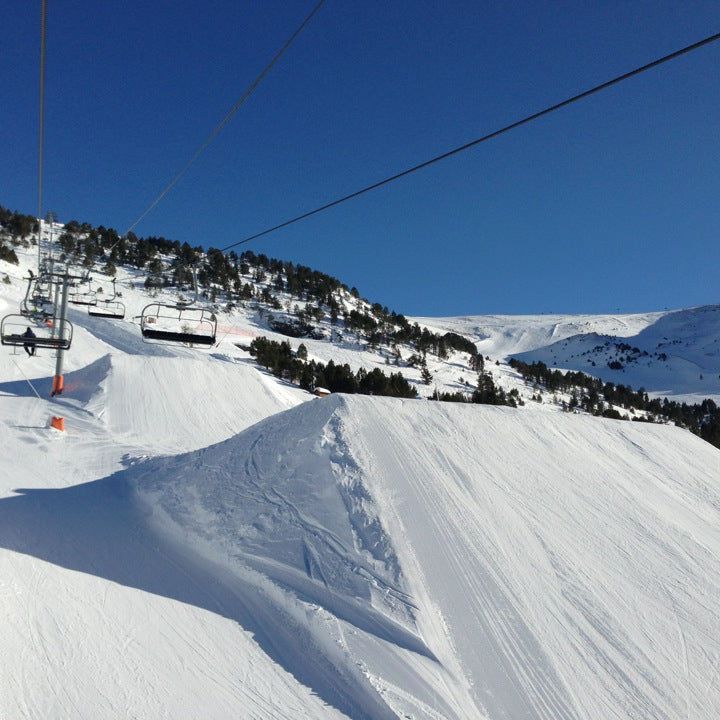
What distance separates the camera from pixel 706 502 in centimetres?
1021

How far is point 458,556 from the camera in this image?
21.8 feet

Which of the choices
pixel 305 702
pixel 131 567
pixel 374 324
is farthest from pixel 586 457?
pixel 374 324

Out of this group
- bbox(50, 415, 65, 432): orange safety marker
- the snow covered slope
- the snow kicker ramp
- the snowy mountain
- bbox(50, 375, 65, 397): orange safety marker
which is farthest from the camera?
the snow covered slope

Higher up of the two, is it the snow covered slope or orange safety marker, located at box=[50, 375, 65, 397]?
the snow covered slope

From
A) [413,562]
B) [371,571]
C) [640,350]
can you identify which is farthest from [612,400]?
[640,350]

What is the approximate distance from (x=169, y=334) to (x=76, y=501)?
371 cm

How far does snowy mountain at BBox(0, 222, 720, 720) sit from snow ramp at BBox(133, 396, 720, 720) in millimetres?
29

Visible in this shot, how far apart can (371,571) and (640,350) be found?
162753 mm

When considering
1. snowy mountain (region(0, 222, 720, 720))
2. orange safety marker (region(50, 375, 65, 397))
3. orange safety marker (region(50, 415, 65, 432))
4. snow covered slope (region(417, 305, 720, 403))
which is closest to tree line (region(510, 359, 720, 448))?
snow covered slope (region(417, 305, 720, 403))

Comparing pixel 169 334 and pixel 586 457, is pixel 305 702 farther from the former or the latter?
pixel 169 334

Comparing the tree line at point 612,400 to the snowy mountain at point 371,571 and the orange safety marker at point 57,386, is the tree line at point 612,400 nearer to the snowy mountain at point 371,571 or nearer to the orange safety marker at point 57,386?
the orange safety marker at point 57,386

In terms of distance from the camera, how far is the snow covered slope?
109494 mm

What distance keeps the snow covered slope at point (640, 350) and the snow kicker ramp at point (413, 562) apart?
99355mm

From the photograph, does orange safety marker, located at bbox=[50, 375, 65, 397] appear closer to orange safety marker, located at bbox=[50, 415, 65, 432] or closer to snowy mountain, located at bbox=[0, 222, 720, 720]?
orange safety marker, located at bbox=[50, 415, 65, 432]
